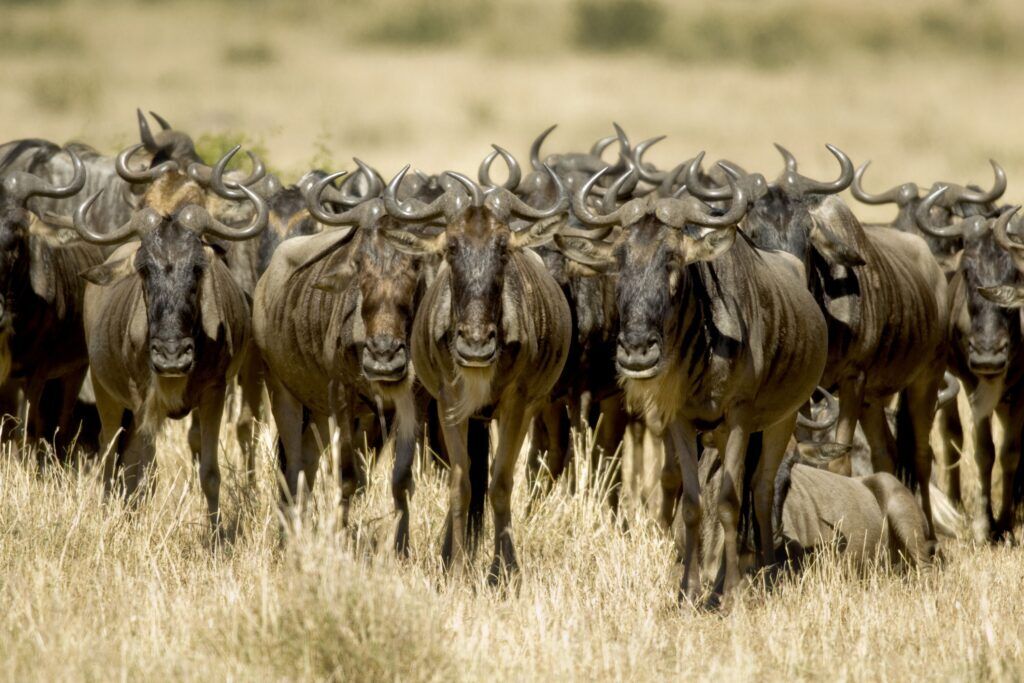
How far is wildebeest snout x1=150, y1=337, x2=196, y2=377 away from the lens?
860 cm

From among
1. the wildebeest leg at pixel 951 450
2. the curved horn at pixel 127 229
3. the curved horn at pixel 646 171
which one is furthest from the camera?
the curved horn at pixel 646 171

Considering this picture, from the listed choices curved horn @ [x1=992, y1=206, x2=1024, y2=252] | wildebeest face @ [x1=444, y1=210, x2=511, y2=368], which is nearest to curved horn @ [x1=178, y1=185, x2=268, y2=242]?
wildebeest face @ [x1=444, y1=210, x2=511, y2=368]

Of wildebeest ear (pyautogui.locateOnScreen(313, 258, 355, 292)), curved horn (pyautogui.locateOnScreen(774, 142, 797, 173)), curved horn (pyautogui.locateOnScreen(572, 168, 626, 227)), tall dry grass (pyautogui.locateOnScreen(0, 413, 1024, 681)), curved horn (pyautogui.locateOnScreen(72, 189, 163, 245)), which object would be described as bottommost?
tall dry grass (pyautogui.locateOnScreen(0, 413, 1024, 681))

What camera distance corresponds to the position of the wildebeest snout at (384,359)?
27.6ft

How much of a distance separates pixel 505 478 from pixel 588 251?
1.21 meters

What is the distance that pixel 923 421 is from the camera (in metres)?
11.0

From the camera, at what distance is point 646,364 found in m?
7.57

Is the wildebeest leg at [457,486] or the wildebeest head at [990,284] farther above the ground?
the wildebeest head at [990,284]

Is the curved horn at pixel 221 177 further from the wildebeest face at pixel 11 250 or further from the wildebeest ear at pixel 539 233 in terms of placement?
the wildebeest ear at pixel 539 233

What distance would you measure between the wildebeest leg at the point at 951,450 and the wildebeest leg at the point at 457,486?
15.2 ft

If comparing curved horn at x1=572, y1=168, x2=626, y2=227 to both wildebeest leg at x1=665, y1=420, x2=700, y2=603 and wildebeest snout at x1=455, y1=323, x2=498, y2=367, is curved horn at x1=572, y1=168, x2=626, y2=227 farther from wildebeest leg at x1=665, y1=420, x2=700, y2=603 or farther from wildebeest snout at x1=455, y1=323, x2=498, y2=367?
wildebeest leg at x1=665, y1=420, x2=700, y2=603

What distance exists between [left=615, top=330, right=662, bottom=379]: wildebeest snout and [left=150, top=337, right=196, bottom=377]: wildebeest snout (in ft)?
7.72

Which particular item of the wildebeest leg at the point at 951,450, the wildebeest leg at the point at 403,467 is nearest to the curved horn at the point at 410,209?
the wildebeest leg at the point at 403,467

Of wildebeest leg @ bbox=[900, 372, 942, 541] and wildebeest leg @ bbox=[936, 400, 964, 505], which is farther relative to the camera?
wildebeest leg @ bbox=[936, 400, 964, 505]
